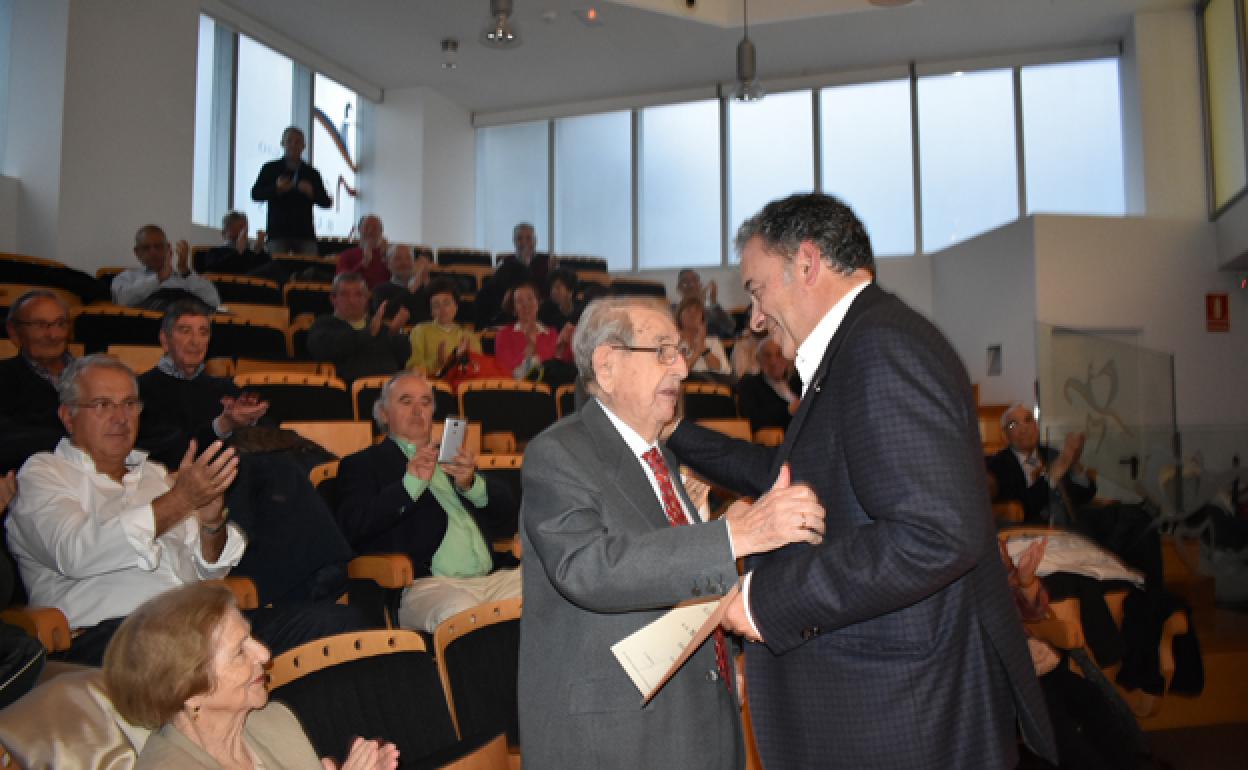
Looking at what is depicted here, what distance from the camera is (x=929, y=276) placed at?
11086mm

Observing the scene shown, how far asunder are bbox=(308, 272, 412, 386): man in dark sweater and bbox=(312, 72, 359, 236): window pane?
5.76 meters

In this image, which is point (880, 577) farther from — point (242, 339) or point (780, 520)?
point (242, 339)

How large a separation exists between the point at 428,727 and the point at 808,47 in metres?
10.4

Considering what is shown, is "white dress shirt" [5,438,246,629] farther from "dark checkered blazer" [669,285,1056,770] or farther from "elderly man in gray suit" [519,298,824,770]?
"dark checkered blazer" [669,285,1056,770]

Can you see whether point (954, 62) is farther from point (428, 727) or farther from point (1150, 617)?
point (428, 727)

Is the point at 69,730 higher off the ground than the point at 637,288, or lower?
lower

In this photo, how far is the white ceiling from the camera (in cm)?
991

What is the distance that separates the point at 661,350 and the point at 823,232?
36 centimetres

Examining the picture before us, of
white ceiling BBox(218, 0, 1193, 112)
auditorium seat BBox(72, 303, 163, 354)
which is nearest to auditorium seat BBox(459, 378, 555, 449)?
auditorium seat BBox(72, 303, 163, 354)

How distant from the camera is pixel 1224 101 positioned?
9023 mm

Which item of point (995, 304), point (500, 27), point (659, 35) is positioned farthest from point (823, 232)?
point (659, 35)

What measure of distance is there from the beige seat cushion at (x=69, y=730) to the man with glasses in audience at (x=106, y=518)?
2.28ft

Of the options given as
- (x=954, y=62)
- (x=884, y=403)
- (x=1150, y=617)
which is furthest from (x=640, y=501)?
(x=954, y=62)

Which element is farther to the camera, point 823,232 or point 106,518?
point 106,518
